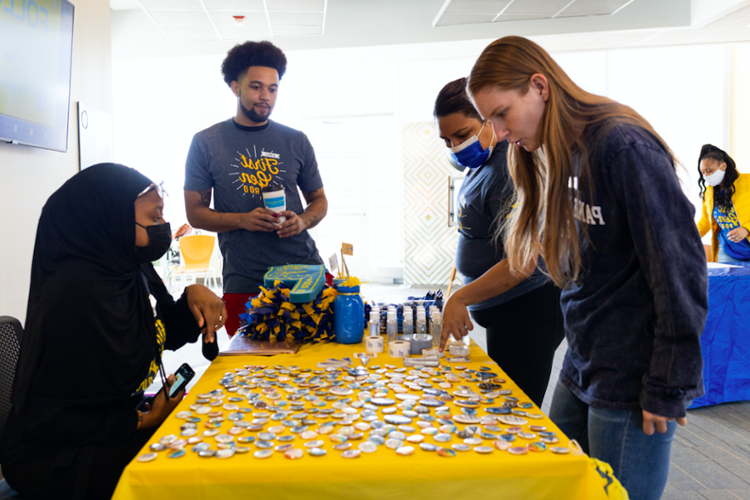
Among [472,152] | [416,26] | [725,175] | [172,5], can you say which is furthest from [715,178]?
[172,5]

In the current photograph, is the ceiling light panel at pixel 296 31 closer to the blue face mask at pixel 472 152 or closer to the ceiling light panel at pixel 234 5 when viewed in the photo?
the ceiling light panel at pixel 234 5

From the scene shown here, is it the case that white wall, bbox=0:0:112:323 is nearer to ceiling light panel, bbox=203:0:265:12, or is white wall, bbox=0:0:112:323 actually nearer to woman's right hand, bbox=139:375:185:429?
Answer: woman's right hand, bbox=139:375:185:429

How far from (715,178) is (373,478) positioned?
4374 mm

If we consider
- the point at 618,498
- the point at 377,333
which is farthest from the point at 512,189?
the point at 618,498

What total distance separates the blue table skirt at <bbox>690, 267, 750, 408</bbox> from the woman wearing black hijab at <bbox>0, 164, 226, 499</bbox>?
9.06ft

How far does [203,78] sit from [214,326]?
260 inches

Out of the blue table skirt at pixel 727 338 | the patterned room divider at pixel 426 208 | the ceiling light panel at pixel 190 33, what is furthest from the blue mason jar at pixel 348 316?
the patterned room divider at pixel 426 208

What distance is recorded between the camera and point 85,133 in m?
2.97

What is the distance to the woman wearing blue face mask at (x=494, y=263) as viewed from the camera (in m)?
1.55

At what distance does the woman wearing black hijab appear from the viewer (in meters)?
1.24

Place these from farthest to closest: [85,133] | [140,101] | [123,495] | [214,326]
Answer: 1. [140,101]
2. [85,133]
3. [214,326]
4. [123,495]

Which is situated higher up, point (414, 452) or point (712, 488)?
point (414, 452)

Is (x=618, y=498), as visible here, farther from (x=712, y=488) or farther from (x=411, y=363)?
(x=712, y=488)

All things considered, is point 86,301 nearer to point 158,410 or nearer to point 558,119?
point 158,410
